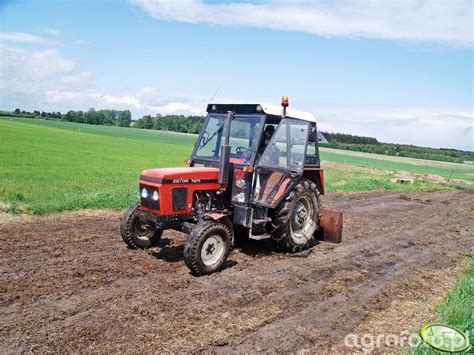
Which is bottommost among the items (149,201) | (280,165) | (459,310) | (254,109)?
(459,310)

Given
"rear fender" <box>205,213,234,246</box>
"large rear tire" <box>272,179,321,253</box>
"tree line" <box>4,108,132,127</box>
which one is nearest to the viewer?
"rear fender" <box>205,213,234,246</box>

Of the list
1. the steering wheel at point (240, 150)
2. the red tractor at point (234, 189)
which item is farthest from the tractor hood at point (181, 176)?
the steering wheel at point (240, 150)

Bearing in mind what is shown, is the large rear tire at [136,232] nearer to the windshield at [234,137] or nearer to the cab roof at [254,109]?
the windshield at [234,137]

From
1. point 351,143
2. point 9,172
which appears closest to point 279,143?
point 9,172

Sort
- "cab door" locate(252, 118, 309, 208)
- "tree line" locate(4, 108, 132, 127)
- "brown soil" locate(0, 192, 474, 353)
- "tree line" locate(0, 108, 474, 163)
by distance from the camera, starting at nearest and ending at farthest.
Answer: "brown soil" locate(0, 192, 474, 353)
"cab door" locate(252, 118, 309, 208)
"tree line" locate(0, 108, 474, 163)
"tree line" locate(4, 108, 132, 127)

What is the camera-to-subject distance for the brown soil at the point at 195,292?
4168 millimetres

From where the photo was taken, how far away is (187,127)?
64.8 metres

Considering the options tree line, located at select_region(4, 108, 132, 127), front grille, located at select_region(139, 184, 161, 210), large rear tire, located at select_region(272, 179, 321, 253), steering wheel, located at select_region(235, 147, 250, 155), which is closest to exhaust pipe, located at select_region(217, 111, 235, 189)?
steering wheel, located at select_region(235, 147, 250, 155)

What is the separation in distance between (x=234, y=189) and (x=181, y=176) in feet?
3.25

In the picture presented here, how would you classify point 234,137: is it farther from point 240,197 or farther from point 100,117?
point 100,117

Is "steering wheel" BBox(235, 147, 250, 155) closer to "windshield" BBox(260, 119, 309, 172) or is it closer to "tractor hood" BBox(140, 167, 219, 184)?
"windshield" BBox(260, 119, 309, 172)

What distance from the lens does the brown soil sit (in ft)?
13.7

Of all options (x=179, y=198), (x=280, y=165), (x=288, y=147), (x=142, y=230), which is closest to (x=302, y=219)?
(x=280, y=165)

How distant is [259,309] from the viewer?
497 cm
